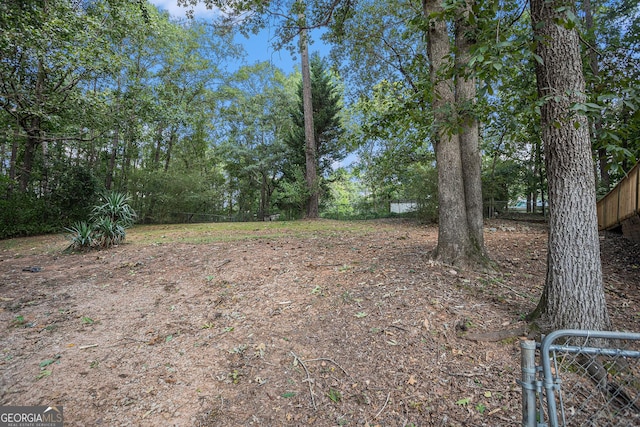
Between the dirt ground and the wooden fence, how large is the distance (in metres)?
0.71

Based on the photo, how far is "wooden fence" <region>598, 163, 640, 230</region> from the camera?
4.30 meters

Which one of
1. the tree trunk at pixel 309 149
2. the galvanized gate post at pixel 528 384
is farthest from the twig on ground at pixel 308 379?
the tree trunk at pixel 309 149

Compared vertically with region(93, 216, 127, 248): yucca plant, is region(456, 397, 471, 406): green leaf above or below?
below

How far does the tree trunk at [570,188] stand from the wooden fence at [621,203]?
2455 millimetres

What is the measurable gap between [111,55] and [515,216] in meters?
14.0

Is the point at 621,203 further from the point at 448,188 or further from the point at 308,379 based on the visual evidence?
the point at 308,379

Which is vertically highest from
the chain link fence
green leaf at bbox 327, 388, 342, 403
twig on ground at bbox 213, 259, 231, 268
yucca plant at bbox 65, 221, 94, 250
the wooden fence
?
the wooden fence

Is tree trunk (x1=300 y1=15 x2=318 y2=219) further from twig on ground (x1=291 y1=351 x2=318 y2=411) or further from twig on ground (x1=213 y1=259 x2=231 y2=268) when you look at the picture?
twig on ground (x1=291 y1=351 x2=318 y2=411)

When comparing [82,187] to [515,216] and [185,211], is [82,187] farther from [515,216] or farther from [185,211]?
[515,216]

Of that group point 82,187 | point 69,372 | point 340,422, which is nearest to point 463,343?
point 340,422

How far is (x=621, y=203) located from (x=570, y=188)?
4.34 metres

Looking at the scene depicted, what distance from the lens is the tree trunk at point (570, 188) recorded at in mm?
2031

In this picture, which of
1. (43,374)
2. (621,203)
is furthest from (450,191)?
(43,374)

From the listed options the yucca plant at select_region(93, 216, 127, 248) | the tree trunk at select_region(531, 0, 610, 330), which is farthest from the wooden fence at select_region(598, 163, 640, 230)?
the yucca plant at select_region(93, 216, 127, 248)
